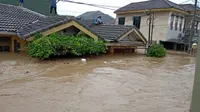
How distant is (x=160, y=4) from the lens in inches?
900

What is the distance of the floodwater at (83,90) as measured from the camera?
5.04 metres

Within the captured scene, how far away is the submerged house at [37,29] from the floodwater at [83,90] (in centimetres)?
240

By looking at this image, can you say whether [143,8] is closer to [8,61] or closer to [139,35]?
[139,35]

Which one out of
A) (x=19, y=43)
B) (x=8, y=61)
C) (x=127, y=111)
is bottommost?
(x=127, y=111)

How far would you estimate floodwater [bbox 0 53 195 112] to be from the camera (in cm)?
504

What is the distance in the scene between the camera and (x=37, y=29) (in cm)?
1117

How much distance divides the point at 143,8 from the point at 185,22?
512 cm

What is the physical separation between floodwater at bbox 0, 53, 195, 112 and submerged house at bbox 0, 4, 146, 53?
7.86 feet

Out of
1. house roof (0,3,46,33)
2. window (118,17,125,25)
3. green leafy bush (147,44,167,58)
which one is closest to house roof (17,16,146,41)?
house roof (0,3,46,33)

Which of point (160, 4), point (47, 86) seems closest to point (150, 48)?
point (160, 4)

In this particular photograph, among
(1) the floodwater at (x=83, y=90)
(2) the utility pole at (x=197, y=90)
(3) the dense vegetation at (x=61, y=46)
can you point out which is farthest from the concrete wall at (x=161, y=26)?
(2) the utility pole at (x=197, y=90)

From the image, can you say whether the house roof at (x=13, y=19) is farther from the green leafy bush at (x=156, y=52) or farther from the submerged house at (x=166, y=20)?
the submerged house at (x=166, y=20)

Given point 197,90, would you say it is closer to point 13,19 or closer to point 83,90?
point 83,90

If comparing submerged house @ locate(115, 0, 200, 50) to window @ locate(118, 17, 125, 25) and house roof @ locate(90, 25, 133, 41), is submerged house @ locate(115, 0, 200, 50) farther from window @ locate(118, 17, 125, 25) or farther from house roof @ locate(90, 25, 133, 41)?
house roof @ locate(90, 25, 133, 41)
